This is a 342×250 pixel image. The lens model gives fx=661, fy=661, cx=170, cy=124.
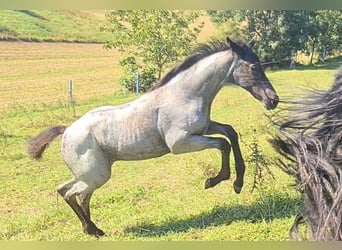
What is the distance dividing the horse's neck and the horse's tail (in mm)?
370

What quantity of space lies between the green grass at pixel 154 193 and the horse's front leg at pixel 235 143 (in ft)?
0.06

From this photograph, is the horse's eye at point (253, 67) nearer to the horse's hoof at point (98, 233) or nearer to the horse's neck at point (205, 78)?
the horse's neck at point (205, 78)

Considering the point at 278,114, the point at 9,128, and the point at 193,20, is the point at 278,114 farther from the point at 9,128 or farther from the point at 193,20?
the point at 9,128

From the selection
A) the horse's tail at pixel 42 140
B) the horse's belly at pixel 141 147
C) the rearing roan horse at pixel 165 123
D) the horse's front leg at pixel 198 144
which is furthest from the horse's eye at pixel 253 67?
the horse's tail at pixel 42 140

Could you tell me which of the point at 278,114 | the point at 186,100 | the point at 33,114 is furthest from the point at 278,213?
the point at 33,114

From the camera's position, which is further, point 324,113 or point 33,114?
point 33,114

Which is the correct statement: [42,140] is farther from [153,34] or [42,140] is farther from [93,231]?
[153,34]

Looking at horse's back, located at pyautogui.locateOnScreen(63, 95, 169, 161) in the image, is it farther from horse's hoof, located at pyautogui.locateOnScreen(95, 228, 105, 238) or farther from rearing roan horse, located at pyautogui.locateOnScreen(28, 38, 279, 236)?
horse's hoof, located at pyautogui.locateOnScreen(95, 228, 105, 238)

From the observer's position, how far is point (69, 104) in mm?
2018

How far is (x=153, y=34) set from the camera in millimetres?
2033

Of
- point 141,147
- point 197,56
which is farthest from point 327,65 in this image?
point 141,147

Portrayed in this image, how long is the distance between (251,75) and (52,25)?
633mm

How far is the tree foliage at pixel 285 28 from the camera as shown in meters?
2.00

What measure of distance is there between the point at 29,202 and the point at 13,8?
594 mm
